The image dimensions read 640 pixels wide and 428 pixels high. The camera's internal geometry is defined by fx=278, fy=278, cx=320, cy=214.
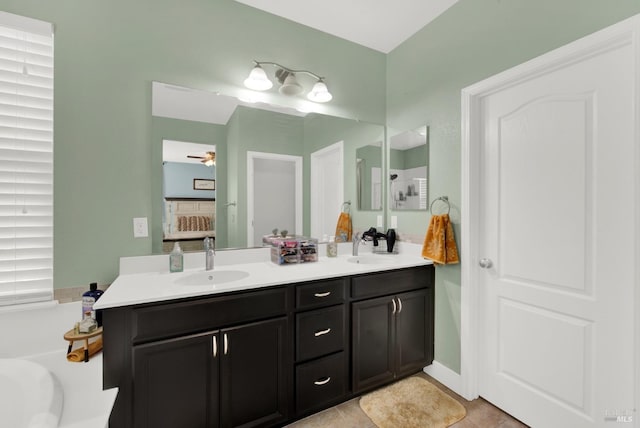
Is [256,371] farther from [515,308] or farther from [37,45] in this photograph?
[37,45]

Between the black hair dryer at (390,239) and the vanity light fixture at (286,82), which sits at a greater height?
the vanity light fixture at (286,82)

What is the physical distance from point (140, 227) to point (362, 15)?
2155mm

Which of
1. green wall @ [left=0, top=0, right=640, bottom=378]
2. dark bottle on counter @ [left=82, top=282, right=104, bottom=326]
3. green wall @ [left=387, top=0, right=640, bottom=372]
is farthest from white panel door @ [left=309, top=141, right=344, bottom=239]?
dark bottle on counter @ [left=82, top=282, right=104, bottom=326]

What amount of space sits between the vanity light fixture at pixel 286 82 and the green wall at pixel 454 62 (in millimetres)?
→ 726

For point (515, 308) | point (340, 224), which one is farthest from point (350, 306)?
point (515, 308)

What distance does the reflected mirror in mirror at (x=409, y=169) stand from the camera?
7.29 ft

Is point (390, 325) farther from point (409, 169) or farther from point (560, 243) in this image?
point (409, 169)

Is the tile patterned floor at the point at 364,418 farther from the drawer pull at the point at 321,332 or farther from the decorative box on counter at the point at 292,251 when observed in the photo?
the decorative box on counter at the point at 292,251

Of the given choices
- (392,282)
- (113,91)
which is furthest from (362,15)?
(392,282)

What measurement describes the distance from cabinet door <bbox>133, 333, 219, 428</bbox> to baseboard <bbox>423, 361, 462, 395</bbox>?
5.17 feet

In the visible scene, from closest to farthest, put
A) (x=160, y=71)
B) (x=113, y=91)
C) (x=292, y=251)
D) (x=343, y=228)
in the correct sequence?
(x=113, y=91) < (x=160, y=71) < (x=292, y=251) < (x=343, y=228)

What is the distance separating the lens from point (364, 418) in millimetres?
1685

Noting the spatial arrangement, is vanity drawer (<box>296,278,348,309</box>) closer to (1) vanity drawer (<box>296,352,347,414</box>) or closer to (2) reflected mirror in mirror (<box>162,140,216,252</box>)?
(1) vanity drawer (<box>296,352,347,414</box>)

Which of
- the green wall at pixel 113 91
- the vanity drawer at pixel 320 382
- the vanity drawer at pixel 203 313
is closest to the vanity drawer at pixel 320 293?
the vanity drawer at pixel 203 313
